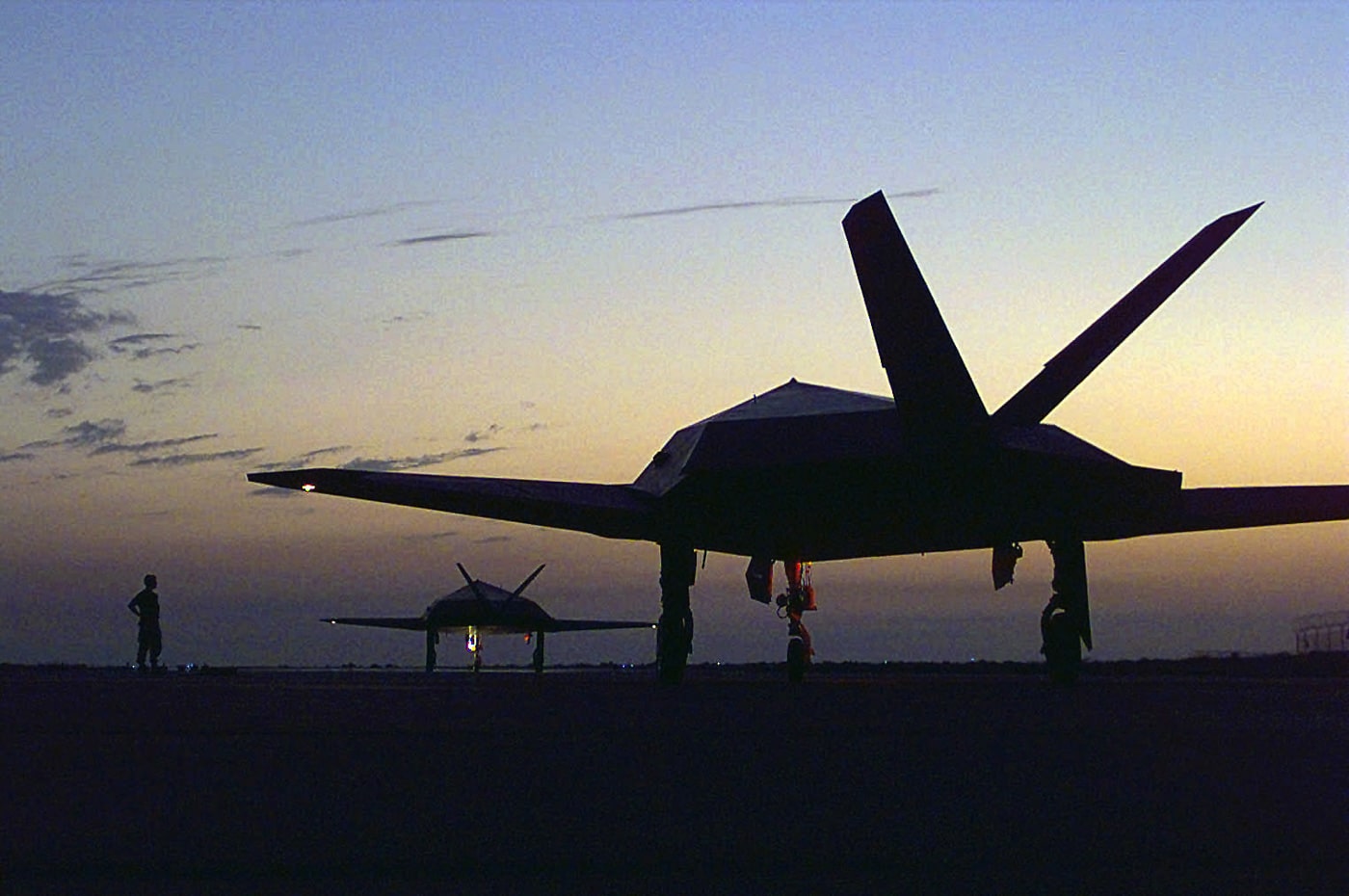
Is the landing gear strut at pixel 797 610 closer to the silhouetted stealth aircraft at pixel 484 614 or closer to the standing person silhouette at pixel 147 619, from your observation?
the standing person silhouette at pixel 147 619

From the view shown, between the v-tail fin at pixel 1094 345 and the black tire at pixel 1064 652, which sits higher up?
the v-tail fin at pixel 1094 345

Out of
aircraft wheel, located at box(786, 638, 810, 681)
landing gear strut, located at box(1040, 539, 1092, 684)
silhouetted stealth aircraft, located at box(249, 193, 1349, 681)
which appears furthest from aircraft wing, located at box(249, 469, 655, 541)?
landing gear strut, located at box(1040, 539, 1092, 684)

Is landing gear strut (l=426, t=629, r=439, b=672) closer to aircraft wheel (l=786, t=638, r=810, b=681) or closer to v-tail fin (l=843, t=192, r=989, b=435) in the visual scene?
aircraft wheel (l=786, t=638, r=810, b=681)

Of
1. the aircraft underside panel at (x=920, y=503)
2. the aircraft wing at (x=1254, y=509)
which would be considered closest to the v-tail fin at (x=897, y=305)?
the aircraft underside panel at (x=920, y=503)

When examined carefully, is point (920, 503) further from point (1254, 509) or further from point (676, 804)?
point (676, 804)

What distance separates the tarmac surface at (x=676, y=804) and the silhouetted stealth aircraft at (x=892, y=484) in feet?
15.7

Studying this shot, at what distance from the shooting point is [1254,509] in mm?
22109

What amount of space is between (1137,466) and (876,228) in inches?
195

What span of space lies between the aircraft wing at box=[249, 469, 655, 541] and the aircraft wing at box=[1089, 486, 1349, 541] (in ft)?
21.5

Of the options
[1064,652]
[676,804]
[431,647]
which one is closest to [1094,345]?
[1064,652]

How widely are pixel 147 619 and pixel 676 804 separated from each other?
3002cm

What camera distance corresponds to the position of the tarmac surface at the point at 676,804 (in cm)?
479

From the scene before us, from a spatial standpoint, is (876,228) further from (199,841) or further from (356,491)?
(199,841)

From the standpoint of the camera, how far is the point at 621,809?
6.44 metres
